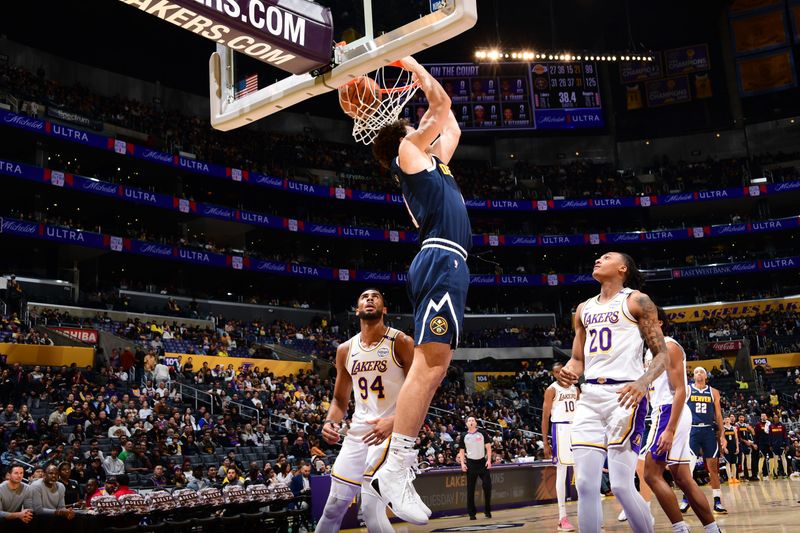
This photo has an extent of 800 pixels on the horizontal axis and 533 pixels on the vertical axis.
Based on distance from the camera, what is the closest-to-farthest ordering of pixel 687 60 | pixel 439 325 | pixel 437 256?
1. pixel 439 325
2. pixel 437 256
3. pixel 687 60

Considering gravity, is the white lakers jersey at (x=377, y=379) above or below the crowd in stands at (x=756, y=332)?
below

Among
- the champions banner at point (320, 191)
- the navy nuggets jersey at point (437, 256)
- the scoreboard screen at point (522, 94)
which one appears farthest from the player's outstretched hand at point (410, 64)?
the scoreboard screen at point (522, 94)

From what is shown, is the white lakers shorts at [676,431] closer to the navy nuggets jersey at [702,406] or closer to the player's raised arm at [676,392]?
the player's raised arm at [676,392]

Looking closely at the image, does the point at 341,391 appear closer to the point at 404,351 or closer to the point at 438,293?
the point at 404,351

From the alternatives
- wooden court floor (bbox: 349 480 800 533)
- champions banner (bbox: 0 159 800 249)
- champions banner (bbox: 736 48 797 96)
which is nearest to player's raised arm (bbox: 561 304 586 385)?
wooden court floor (bbox: 349 480 800 533)

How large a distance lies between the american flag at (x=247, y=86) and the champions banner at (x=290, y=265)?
80.7 ft

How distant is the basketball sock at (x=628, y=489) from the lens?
15.7ft

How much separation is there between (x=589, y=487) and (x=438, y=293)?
5.68 ft

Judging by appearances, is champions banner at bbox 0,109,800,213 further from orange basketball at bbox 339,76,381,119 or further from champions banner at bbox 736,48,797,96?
orange basketball at bbox 339,76,381,119

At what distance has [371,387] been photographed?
5754mm

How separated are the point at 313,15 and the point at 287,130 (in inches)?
1516

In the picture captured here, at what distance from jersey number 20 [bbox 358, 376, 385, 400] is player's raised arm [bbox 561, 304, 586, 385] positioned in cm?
139

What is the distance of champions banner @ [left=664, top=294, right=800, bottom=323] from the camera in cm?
4059

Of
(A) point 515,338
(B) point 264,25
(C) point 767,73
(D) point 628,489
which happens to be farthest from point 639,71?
(D) point 628,489
